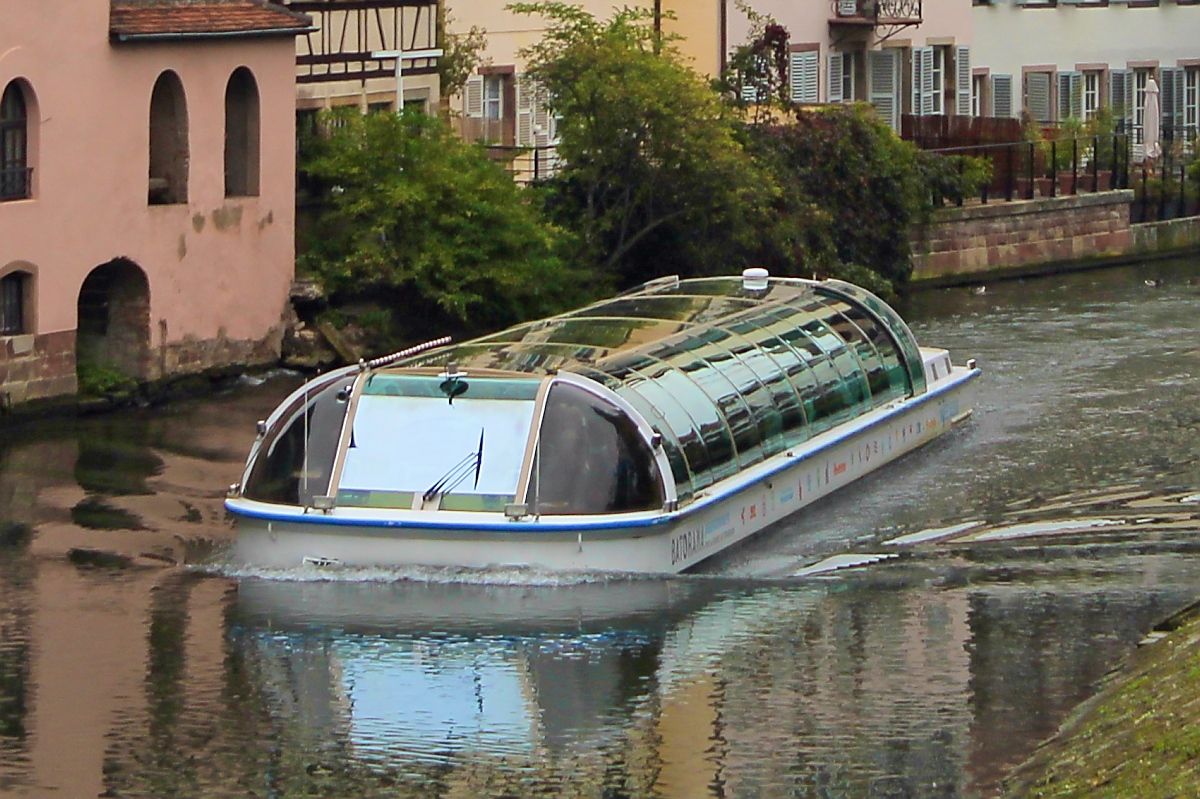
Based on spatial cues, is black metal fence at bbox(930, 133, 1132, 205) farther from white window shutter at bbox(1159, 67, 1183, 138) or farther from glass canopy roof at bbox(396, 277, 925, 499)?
glass canopy roof at bbox(396, 277, 925, 499)

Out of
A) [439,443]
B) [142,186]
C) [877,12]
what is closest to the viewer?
[439,443]

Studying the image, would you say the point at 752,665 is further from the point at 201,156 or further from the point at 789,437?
the point at 201,156

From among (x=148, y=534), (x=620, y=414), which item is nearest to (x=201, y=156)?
(x=148, y=534)

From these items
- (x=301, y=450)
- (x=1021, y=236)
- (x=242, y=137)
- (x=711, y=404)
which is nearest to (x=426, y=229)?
(x=242, y=137)

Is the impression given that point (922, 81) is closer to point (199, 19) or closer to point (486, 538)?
point (199, 19)

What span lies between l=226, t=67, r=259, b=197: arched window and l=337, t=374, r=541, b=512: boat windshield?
13.6 meters

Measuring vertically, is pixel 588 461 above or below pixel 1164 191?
below

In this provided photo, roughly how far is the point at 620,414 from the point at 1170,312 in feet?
75.8

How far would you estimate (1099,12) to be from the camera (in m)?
61.7

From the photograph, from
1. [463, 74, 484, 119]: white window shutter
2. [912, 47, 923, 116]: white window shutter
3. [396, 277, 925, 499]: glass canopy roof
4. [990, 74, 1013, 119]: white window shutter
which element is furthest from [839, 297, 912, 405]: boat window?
[990, 74, 1013, 119]: white window shutter

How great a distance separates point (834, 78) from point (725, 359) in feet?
107

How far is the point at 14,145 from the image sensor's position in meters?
29.6

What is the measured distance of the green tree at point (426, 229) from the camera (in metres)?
34.1

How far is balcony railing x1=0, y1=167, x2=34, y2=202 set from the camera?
29.5 metres
